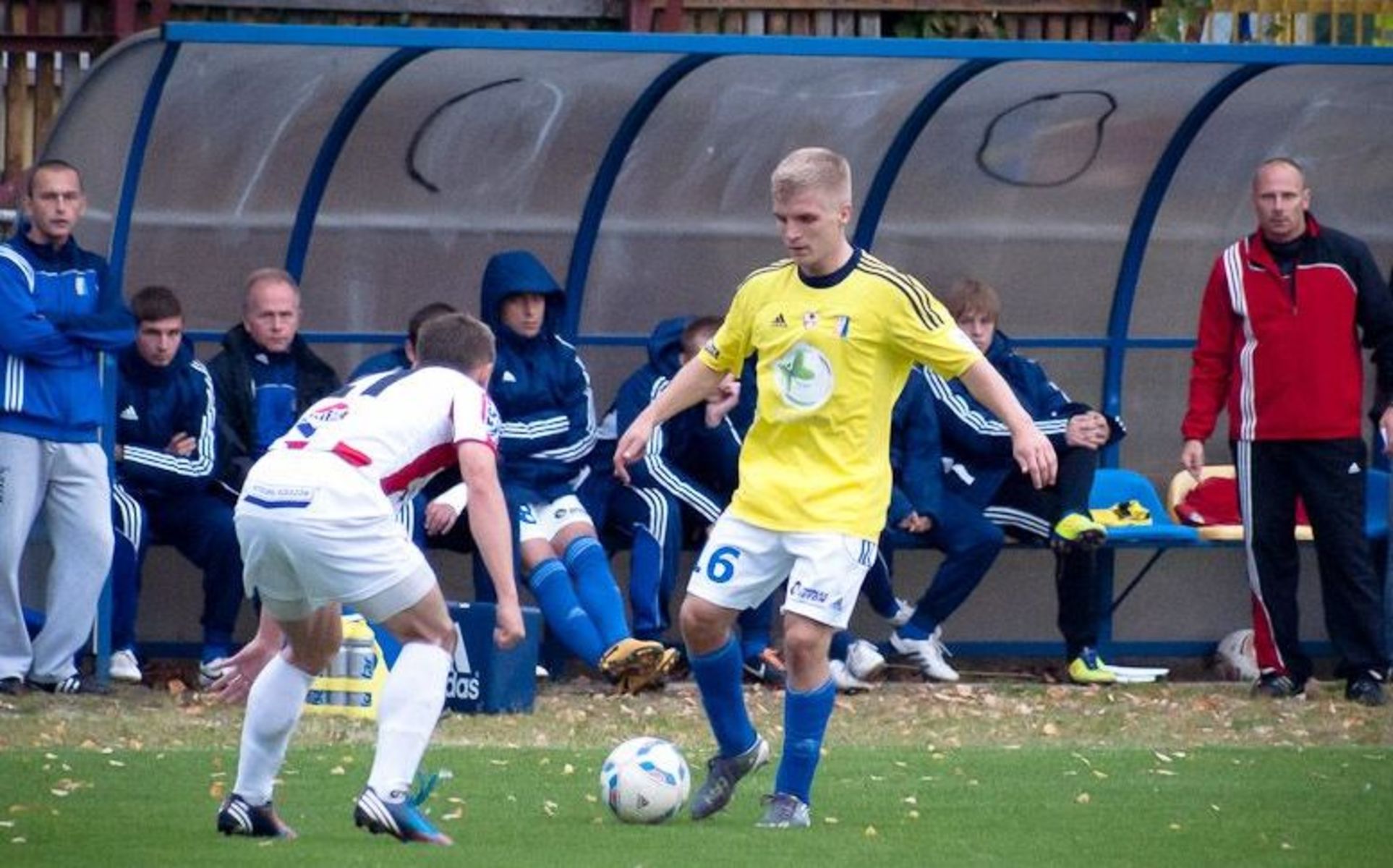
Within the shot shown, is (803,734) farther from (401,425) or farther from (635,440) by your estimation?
(401,425)

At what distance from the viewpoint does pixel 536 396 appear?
11148mm

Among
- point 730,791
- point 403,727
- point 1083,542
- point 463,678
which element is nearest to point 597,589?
point 463,678

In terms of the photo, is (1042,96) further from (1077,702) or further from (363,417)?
(363,417)

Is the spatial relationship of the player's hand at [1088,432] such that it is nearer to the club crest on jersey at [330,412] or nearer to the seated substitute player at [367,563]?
the seated substitute player at [367,563]

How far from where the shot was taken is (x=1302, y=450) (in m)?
10.7

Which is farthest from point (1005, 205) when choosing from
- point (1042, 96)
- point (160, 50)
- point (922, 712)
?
point (160, 50)

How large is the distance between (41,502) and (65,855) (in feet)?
13.0

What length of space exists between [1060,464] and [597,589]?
2.26 m

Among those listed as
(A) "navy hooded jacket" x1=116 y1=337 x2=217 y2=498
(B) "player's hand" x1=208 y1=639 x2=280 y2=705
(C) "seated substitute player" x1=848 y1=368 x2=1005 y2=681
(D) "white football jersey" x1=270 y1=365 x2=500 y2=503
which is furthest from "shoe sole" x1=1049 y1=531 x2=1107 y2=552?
(B) "player's hand" x1=208 y1=639 x2=280 y2=705

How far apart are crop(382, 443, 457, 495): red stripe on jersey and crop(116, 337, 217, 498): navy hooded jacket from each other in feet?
13.1

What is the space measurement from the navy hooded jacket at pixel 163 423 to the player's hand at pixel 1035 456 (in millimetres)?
4719

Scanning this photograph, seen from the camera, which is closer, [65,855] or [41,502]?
[65,855]

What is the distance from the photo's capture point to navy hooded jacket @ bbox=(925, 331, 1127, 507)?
38.4ft

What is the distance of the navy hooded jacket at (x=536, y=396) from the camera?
11055 mm
